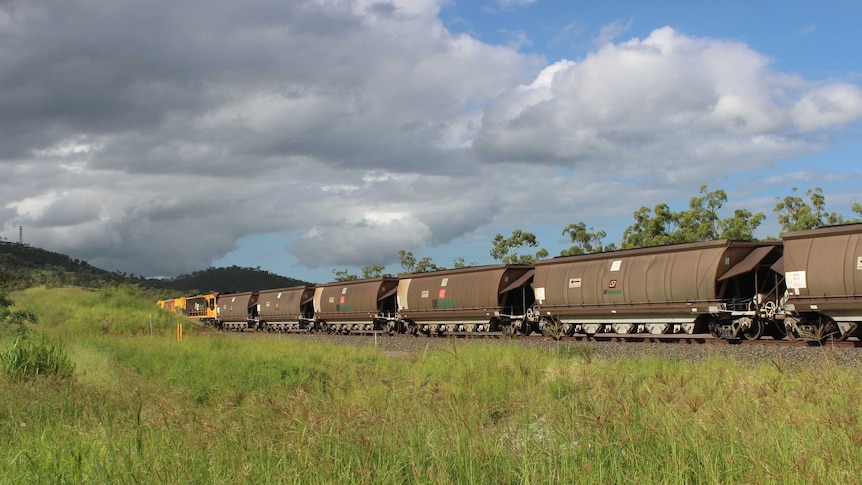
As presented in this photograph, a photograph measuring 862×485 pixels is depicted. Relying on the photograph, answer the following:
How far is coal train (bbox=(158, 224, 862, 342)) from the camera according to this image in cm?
A: 1970

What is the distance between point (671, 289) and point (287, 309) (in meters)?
35.5

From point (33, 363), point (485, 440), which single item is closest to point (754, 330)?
point (485, 440)

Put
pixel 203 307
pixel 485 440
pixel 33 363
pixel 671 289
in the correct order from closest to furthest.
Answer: pixel 485 440 → pixel 33 363 → pixel 671 289 → pixel 203 307

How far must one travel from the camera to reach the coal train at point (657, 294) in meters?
19.7

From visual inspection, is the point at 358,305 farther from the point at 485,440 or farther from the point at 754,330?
the point at 485,440

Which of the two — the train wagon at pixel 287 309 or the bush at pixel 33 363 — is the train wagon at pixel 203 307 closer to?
the train wagon at pixel 287 309

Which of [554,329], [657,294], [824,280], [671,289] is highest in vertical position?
[824,280]

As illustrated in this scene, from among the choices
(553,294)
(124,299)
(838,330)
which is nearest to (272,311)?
(124,299)

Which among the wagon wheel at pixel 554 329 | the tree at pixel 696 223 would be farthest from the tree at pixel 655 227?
the wagon wheel at pixel 554 329

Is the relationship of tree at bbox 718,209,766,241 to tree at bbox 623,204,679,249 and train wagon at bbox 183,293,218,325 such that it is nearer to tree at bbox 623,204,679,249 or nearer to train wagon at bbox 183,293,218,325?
tree at bbox 623,204,679,249

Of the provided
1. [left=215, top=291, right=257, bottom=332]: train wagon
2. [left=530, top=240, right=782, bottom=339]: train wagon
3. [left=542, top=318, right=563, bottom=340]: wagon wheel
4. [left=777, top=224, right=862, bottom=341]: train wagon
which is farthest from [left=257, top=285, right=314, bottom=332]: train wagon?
[left=777, top=224, right=862, bottom=341]: train wagon

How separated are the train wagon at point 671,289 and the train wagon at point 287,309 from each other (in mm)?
26790

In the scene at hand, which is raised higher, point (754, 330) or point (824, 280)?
point (824, 280)

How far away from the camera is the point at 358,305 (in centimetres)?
4256
